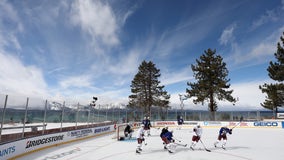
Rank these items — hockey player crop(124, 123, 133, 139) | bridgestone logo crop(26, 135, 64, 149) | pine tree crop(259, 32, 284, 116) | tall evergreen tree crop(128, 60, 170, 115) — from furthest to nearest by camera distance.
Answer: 1. tall evergreen tree crop(128, 60, 170, 115)
2. pine tree crop(259, 32, 284, 116)
3. hockey player crop(124, 123, 133, 139)
4. bridgestone logo crop(26, 135, 64, 149)

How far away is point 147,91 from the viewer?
40.6m

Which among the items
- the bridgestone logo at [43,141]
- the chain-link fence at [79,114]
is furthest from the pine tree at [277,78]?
the bridgestone logo at [43,141]

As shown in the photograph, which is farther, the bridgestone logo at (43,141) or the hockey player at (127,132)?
the hockey player at (127,132)

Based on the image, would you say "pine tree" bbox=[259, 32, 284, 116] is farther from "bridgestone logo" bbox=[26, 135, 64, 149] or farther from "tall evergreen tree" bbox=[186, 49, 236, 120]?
"bridgestone logo" bbox=[26, 135, 64, 149]

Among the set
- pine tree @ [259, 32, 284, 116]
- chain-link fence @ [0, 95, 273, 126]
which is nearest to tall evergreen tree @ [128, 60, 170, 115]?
chain-link fence @ [0, 95, 273, 126]

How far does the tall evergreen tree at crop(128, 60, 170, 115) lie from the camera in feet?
130

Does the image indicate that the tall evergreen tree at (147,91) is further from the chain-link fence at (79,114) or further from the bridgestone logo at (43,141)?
the bridgestone logo at (43,141)

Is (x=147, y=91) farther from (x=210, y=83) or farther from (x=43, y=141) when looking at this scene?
(x=43, y=141)

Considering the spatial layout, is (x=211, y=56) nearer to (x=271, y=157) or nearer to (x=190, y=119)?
(x=190, y=119)

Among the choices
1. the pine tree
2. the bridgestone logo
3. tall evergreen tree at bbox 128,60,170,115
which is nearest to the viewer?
the bridgestone logo

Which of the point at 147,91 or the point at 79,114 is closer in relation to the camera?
the point at 79,114

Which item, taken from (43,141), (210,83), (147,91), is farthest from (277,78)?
(43,141)

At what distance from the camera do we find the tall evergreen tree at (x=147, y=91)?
39.7 meters

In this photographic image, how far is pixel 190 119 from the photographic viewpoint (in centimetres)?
3359
